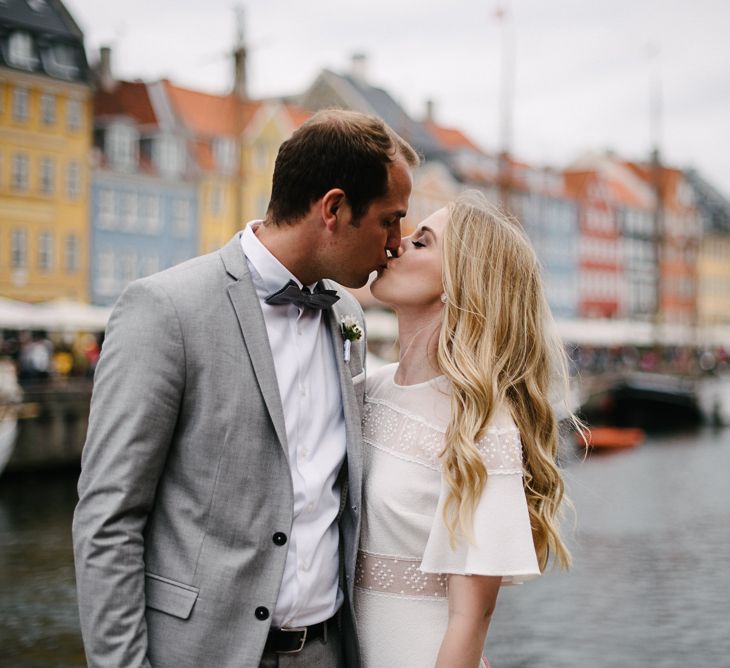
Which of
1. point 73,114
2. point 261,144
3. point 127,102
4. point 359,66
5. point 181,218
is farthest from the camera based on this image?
point 359,66

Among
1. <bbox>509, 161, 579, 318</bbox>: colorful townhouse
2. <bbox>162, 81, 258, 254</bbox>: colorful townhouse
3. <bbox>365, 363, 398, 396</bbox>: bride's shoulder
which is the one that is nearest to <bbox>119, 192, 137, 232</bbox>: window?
<bbox>162, 81, 258, 254</bbox>: colorful townhouse

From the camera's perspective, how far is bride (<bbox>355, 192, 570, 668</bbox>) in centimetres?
259

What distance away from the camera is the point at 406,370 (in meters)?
3.02

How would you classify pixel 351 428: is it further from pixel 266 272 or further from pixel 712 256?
pixel 712 256

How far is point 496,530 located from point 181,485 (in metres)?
0.74

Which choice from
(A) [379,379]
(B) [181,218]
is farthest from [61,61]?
(A) [379,379]

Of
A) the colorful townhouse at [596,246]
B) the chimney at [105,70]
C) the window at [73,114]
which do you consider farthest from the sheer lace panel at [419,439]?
the colorful townhouse at [596,246]

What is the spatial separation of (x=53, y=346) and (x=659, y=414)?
19942 mm

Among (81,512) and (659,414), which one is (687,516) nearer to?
(81,512)

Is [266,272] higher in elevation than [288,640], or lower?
higher

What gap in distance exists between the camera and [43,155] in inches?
1454

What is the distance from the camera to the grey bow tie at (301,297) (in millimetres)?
2502

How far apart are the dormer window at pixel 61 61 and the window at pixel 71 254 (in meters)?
5.36

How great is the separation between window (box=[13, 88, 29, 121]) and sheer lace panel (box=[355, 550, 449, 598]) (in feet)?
117
